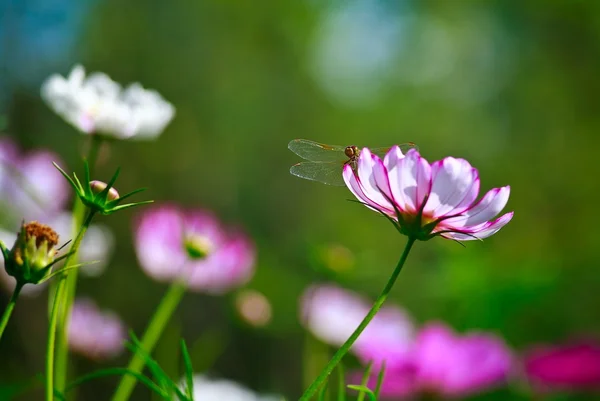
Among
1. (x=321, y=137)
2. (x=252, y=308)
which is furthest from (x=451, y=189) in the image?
(x=321, y=137)

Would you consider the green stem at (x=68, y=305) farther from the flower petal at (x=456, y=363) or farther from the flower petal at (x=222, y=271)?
the flower petal at (x=456, y=363)

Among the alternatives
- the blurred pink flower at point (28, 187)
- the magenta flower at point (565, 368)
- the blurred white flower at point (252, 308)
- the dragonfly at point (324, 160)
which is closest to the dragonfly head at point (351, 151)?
the dragonfly at point (324, 160)

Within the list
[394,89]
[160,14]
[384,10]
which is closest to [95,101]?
[160,14]

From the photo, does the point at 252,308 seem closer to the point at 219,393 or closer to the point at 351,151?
the point at 219,393

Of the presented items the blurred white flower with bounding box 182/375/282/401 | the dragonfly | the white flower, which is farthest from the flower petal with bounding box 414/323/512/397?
the white flower

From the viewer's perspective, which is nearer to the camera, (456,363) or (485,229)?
(485,229)

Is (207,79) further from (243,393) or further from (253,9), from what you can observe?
(243,393)
